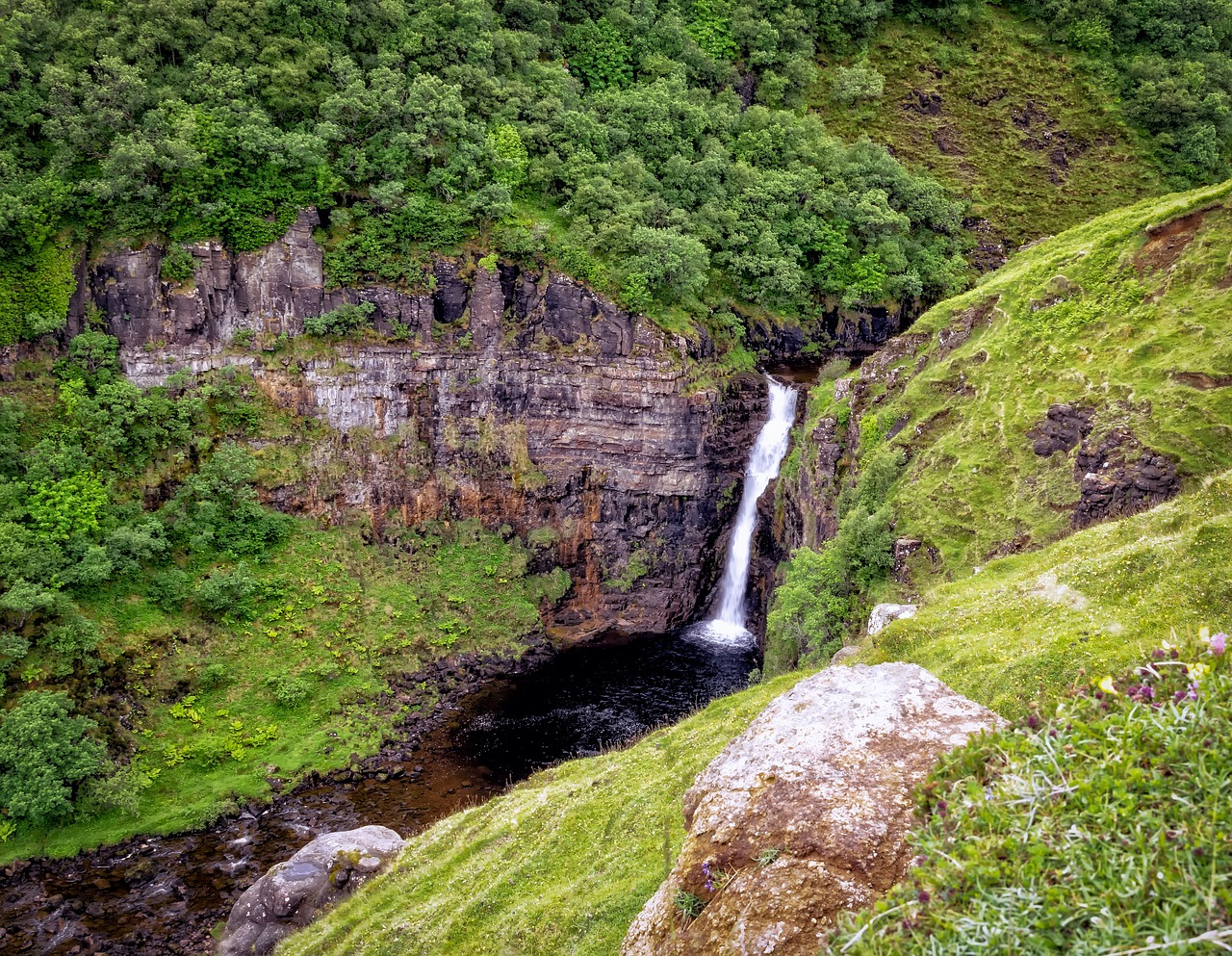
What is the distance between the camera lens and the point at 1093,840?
4992mm

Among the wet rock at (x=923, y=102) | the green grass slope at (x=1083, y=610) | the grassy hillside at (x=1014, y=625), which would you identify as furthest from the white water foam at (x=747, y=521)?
the wet rock at (x=923, y=102)

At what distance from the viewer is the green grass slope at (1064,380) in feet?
76.4

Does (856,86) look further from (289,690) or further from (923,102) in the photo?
(289,690)

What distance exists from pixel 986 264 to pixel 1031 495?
31288 millimetres

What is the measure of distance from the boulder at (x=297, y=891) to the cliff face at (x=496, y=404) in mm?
22672

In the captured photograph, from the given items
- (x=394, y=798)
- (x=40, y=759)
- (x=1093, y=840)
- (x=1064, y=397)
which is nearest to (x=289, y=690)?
(x=394, y=798)

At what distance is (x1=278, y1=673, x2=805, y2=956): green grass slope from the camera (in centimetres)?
1470

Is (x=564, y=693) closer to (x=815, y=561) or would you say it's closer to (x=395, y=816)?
(x=395, y=816)

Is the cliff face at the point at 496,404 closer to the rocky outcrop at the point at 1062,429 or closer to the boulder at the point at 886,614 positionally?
the rocky outcrop at the point at 1062,429

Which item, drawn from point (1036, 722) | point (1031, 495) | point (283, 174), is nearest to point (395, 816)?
point (1031, 495)

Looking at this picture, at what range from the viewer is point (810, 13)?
2243 inches

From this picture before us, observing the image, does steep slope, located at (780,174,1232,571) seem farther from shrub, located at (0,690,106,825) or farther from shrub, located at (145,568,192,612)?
shrub, located at (0,690,106,825)

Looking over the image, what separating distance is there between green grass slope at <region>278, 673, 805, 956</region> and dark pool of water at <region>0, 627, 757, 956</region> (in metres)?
9.60

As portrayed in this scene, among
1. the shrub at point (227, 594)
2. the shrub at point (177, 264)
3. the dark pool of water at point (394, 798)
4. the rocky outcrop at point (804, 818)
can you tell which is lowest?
the dark pool of water at point (394, 798)
